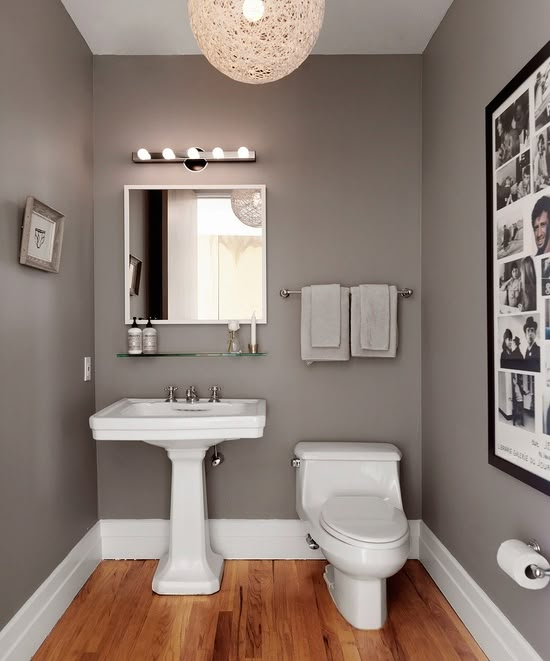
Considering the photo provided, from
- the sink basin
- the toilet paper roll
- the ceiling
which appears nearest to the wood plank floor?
the toilet paper roll

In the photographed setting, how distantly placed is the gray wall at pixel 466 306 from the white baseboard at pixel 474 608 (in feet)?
0.13

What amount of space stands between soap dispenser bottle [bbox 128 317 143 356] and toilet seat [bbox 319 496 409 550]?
3.80 feet

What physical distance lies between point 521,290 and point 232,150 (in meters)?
1.62

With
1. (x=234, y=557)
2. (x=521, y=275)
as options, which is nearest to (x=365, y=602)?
(x=234, y=557)

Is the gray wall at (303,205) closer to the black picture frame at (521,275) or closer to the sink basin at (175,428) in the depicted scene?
the sink basin at (175,428)

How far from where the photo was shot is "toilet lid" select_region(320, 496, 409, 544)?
1.85 meters

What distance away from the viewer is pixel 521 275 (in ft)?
5.11

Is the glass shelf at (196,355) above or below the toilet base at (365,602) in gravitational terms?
above

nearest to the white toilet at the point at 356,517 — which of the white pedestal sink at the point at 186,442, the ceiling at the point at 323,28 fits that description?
the white pedestal sink at the point at 186,442

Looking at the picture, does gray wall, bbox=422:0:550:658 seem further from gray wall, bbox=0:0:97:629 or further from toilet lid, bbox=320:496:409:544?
gray wall, bbox=0:0:97:629

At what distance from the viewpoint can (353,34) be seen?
94.8 inches

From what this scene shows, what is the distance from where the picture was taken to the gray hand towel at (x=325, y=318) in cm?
245

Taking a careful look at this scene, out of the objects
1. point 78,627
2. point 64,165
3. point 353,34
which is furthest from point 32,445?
point 353,34

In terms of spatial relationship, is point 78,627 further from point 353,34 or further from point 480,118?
point 353,34
